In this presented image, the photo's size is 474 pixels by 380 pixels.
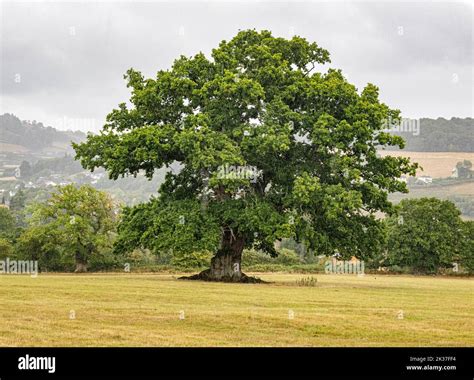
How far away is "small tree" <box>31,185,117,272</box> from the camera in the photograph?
63031 millimetres

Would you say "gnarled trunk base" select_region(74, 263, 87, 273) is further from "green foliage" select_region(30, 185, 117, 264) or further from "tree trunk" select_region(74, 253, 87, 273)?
"green foliage" select_region(30, 185, 117, 264)

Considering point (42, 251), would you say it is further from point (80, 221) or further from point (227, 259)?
point (227, 259)

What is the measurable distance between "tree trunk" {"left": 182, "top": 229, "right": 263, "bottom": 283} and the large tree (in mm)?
73

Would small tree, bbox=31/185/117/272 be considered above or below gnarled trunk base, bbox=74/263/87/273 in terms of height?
above

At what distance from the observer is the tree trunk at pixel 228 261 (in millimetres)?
46438

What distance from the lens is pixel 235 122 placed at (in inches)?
1756

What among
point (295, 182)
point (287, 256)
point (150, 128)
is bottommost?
point (287, 256)

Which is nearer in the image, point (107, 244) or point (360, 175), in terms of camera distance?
point (360, 175)

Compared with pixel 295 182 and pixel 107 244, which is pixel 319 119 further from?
pixel 107 244

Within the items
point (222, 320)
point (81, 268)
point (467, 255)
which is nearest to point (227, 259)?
point (81, 268)

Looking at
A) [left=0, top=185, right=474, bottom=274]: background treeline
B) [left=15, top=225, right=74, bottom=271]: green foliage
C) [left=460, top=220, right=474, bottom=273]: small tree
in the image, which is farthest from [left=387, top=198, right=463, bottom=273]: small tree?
[left=15, top=225, right=74, bottom=271]: green foliage
